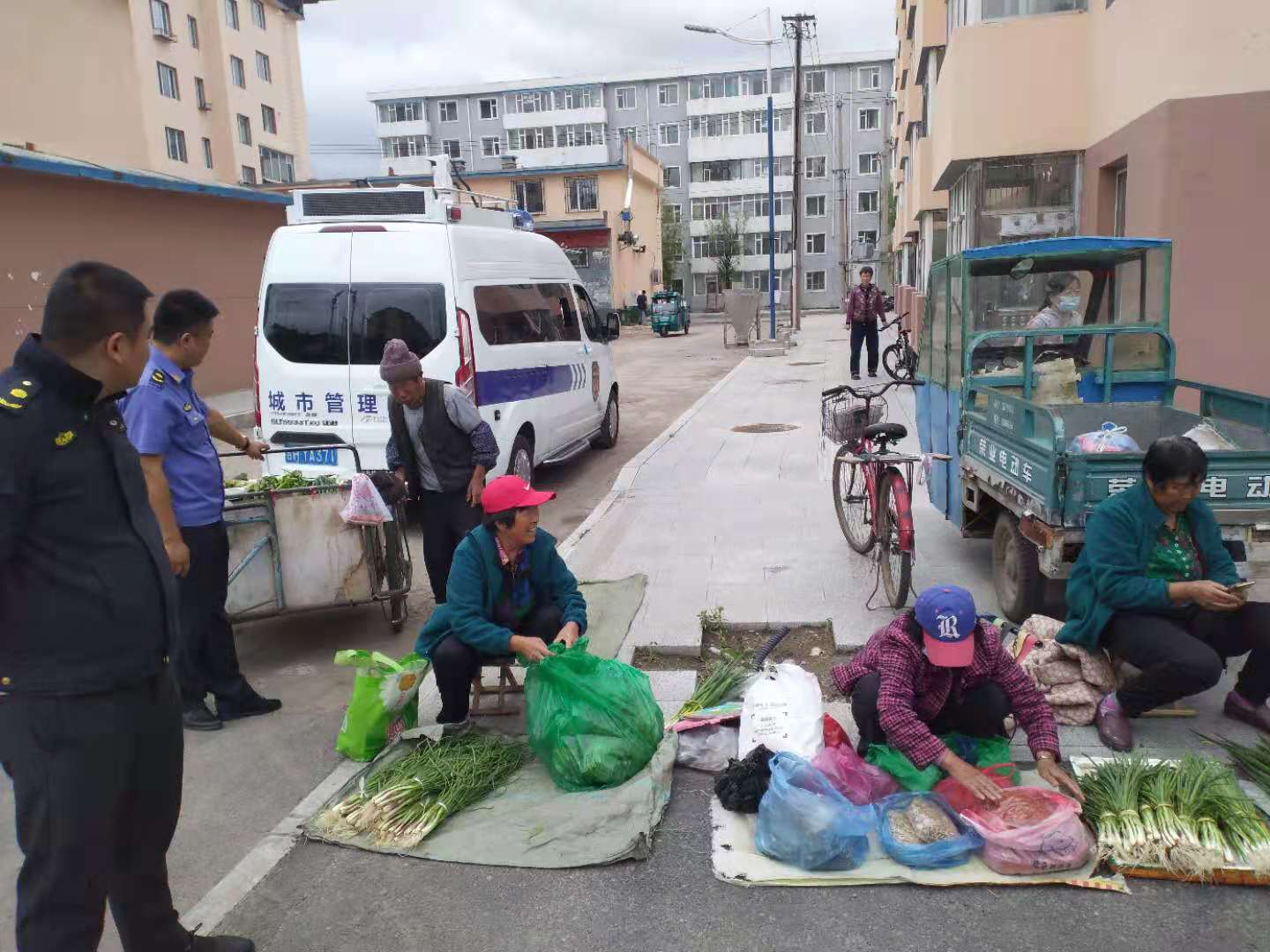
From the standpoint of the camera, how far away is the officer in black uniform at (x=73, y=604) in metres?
2.36

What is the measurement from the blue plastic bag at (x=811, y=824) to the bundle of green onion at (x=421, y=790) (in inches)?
45.3

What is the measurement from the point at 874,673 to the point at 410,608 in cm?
366

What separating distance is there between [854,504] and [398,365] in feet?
11.1

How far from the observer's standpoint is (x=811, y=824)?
10.9 feet

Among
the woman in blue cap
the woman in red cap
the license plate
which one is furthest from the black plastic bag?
the license plate

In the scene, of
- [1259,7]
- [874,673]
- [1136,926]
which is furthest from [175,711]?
[1259,7]

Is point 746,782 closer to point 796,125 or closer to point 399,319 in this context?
point 399,319

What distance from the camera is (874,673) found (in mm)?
3816

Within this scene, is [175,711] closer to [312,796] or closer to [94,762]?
[94,762]

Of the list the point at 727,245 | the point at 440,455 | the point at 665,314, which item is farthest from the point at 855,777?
the point at 727,245

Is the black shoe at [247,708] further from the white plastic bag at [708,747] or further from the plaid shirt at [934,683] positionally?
the plaid shirt at [934,683]

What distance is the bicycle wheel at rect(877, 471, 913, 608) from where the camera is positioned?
18.7ft

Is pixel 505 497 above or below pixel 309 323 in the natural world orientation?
below

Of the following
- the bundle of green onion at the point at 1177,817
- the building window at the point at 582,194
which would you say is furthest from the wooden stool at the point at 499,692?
the building window at the point at 582,194
